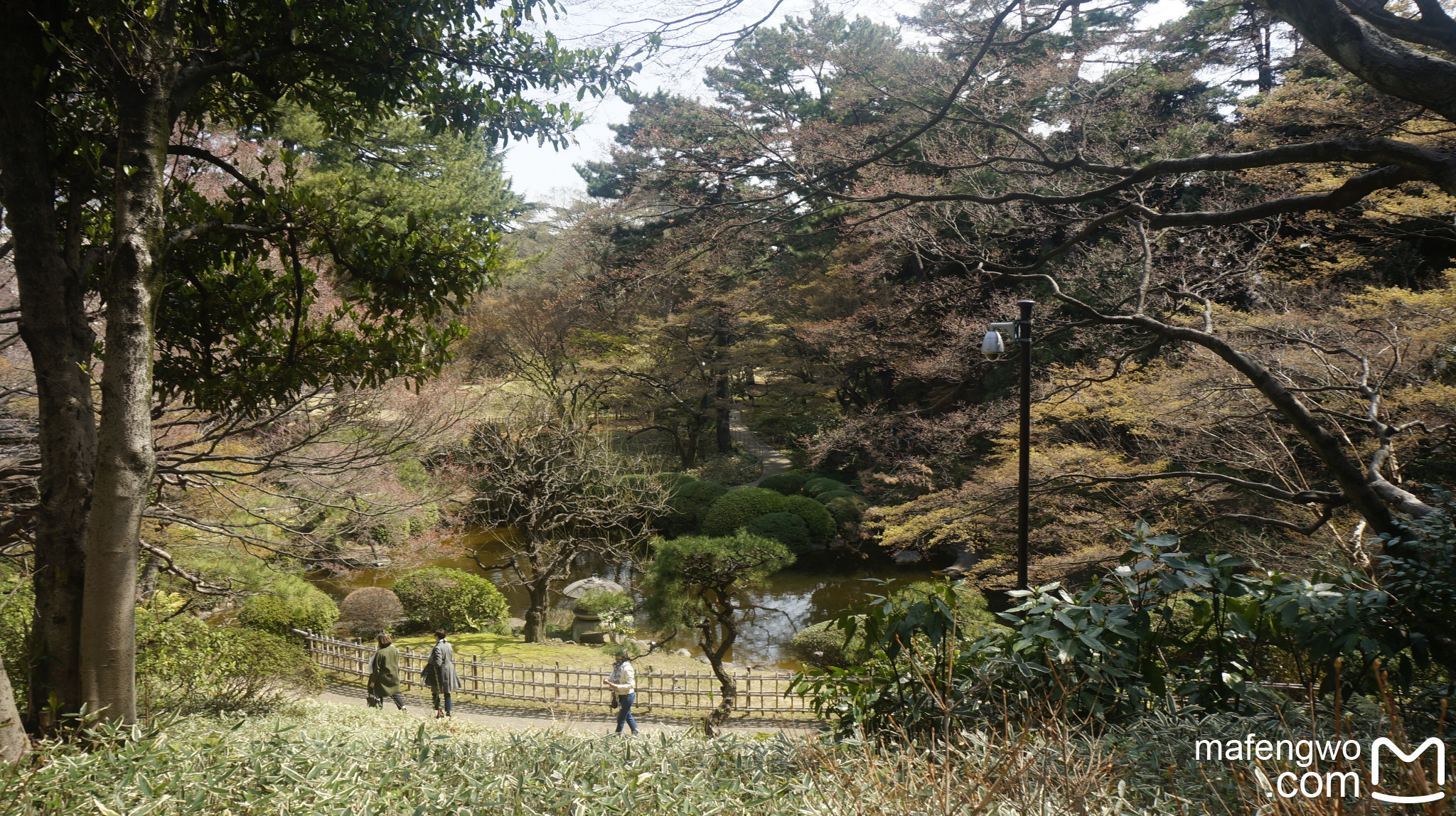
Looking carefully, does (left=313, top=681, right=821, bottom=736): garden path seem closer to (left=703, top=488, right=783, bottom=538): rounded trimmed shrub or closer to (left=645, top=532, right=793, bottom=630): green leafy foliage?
(left=645, top=532, right=793, bottom=630): green leafy foliage

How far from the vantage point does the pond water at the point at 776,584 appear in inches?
463

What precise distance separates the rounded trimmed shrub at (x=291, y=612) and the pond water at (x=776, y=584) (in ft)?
5.78

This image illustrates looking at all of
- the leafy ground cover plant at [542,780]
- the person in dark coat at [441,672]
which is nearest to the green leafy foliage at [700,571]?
the person in dark coat at [441,672]

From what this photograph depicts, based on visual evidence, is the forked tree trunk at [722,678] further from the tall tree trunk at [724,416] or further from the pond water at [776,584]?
the tall tree trunk at [724,416]

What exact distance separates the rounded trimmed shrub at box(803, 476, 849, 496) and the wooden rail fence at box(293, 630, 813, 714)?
7192 millimetres

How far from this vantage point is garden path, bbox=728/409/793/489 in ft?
68.6

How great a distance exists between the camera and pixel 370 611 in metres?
11.9

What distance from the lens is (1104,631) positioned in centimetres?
292

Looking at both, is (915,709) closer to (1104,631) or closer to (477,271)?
(1104,631)

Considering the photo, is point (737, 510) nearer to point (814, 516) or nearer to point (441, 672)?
point (814, 516)

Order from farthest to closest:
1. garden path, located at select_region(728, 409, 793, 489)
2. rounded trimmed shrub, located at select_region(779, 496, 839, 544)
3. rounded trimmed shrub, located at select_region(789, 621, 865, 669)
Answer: garden path, located at select_region(728, 409, 793, 489)
rounded trimmed shrub, located at select_region(779, 496, 839, 544)
rounded trimmed shrub, located at select_region(789, 621, 865, 669)

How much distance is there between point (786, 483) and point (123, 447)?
1540cm

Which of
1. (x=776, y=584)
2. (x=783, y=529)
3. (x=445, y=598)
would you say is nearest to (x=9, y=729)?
(x=445, y=598)

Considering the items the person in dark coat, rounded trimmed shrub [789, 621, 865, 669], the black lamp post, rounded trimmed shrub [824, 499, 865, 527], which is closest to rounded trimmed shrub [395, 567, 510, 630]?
the person in dark coat
